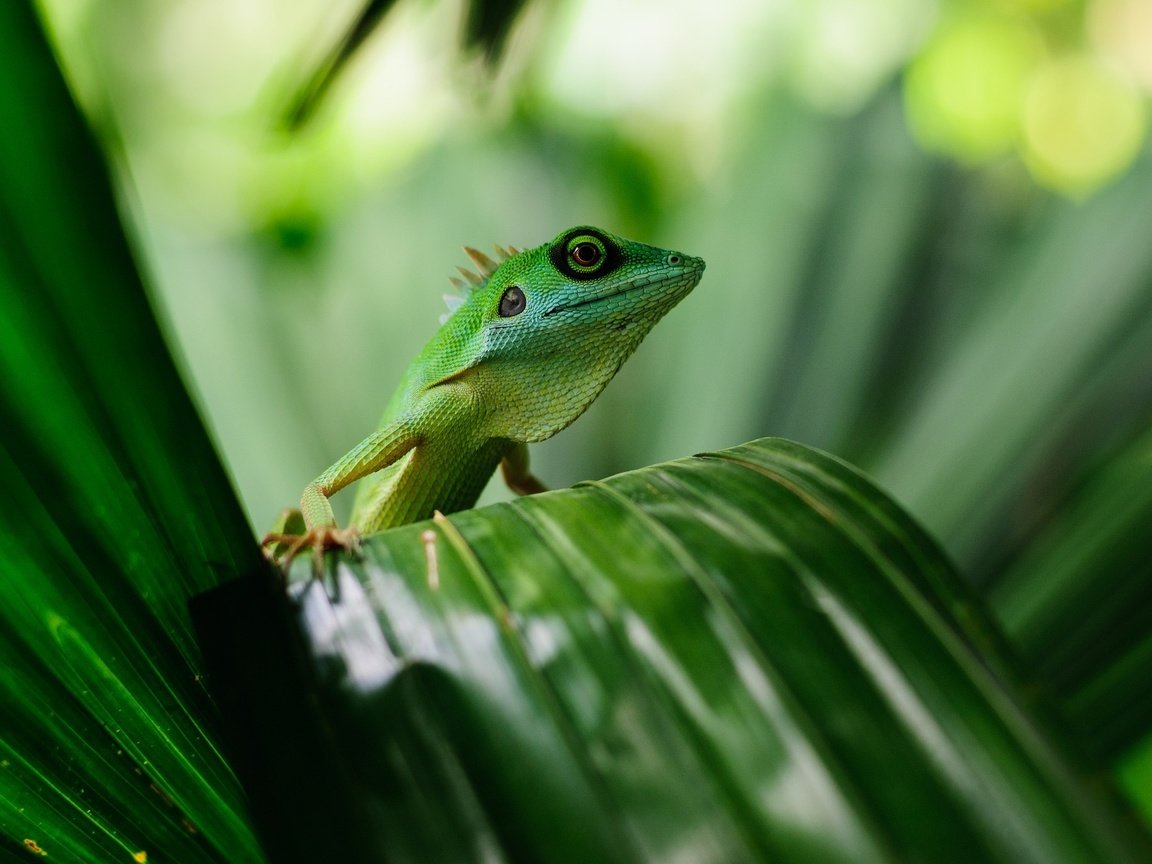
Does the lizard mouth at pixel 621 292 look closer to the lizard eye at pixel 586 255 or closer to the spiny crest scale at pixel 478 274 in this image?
the lizard eye at pixel 586 255

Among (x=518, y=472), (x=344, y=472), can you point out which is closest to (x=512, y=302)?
(x=518, y=472)

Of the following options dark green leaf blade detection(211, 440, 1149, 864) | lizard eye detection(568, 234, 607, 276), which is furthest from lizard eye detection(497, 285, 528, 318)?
dark green leaf blade detection(211, 440, 1149, 864)

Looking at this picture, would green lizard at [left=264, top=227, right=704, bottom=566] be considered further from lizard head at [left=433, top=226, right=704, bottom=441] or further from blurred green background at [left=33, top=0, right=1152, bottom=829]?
blurred green background at [left=33, top=0, right=1152, bottom=829]

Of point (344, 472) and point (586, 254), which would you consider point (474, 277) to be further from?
point (344, 472)

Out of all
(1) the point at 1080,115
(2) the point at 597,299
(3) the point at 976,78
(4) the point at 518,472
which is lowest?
(4) the point at 518,472

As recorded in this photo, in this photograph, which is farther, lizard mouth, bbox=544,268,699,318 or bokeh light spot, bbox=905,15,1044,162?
bokeh light spot, bbox=905,15,1044,162

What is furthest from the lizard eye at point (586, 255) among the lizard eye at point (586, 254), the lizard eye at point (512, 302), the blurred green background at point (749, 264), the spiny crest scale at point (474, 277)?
the blurred green background at point (749, 264)

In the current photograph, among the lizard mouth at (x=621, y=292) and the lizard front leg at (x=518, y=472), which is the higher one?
the lizard mouth at (x=621, y=292)
